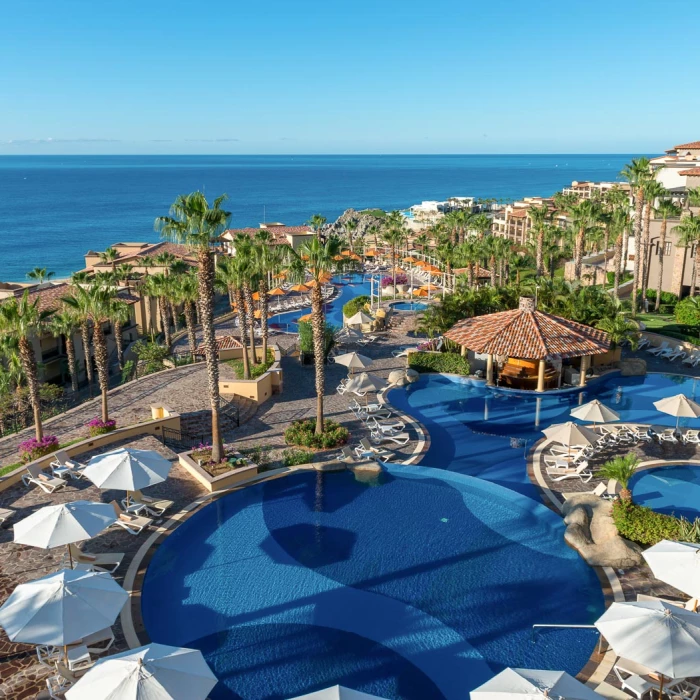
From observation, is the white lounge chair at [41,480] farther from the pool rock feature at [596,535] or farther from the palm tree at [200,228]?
the pool rock feature at [596,535]

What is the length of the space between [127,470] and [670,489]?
15588 mm

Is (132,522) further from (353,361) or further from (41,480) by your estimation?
(353,361)

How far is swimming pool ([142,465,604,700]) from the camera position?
1205cm

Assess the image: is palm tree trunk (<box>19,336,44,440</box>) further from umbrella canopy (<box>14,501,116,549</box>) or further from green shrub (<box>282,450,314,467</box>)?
green shrub (<box>282,450,314,467</box>)

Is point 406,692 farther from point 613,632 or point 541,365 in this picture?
point 541,365

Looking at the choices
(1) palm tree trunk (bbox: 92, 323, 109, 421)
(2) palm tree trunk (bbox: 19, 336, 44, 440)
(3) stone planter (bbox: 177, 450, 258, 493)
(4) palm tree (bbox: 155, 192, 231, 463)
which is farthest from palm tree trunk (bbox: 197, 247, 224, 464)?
(2) palm tree trunk (bbox: 19, 336, 44, 440)

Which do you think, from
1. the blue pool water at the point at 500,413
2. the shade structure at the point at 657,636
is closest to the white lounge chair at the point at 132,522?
the blue pool water at the point at 500,413

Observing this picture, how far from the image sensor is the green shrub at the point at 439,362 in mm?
29502

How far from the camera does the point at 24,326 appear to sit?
830 inches

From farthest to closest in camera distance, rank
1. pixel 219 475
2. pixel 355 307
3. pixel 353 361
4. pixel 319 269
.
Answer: pixel 355 307 < pixel 353 361 < pixel 319 269 < pixel 219 475

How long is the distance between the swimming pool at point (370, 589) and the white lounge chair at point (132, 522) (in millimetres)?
818

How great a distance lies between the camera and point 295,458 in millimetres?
20281

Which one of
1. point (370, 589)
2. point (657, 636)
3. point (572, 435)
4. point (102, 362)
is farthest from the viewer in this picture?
point (102, 362)

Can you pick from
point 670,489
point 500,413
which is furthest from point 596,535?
point 500,413
